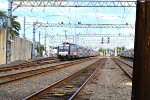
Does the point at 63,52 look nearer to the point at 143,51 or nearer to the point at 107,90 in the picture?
the point at 107,90

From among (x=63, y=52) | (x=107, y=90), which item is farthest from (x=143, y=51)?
(x=63, y=52)

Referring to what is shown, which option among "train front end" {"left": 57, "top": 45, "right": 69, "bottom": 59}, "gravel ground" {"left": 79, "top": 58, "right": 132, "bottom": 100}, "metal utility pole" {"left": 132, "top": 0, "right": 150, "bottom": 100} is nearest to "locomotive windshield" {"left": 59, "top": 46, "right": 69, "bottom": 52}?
"train front end" {"left": 57, "top": 45, "right": 69, "bottom": 59}

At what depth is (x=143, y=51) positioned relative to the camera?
535 centimetres

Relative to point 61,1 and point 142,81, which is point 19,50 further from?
point 142,81

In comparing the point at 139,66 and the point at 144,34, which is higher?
the point at 144,34

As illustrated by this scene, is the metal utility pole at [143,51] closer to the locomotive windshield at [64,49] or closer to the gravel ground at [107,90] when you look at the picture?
the gravel ground at [107,90]

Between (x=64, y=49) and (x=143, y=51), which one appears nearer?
(x=143, y=51)

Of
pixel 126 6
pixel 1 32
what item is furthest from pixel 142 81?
pixel 126 6

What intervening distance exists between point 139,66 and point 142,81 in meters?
0.23

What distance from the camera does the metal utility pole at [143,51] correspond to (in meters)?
5.32

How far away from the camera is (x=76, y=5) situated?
48812 millimetres

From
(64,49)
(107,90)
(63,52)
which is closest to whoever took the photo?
(107,90)

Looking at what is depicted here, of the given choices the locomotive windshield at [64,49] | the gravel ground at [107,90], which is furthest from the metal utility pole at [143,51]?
the locomotive windshield at [64,49]

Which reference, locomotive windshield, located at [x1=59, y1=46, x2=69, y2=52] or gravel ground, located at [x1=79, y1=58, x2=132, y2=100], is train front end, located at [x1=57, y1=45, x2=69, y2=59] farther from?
gravel ground, located at [x1=79, y1=58, x2=132, y2=100]
